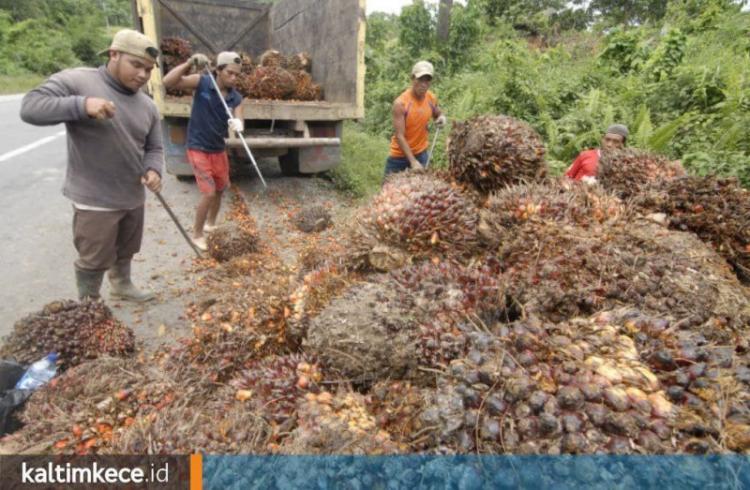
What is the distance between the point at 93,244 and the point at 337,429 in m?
3.07

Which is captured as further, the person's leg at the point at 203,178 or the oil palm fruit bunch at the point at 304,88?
the oil palm fruit bunch at the point at 304,88

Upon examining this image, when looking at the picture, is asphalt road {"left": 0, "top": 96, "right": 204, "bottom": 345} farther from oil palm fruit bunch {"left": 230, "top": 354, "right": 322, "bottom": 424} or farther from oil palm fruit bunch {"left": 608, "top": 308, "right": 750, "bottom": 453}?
oil palm fruit bunch {"left": 608, "top": 308, "right": 750, "bottom": 453}

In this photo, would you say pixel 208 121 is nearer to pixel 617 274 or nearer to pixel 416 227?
pixel 416 227

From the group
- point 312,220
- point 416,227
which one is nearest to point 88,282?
point 312,220

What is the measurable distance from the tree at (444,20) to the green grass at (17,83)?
21649 millimetres

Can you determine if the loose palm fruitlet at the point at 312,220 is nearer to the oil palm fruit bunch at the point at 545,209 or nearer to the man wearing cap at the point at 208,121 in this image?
the man wearing cap at the point at 208,121

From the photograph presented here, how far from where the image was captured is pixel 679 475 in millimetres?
1092

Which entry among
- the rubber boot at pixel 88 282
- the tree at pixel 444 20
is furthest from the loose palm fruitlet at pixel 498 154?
the tree at pixel 444 20

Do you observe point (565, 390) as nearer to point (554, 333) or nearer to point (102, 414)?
point (554, 333)

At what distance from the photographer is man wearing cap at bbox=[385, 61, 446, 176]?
5.14 metres

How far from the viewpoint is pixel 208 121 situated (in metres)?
5.08

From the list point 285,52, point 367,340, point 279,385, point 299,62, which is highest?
point 285,52

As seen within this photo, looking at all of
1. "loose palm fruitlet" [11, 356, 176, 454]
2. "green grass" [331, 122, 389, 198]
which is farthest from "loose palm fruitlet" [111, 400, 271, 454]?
"green grass" [331, 122, 389, 198]

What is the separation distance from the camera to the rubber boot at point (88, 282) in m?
3.62
